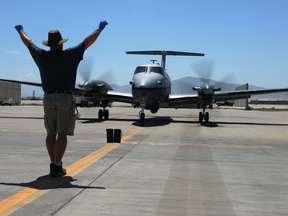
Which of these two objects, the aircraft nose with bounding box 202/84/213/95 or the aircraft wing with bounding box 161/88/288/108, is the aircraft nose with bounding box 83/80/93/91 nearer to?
the aircraft wing with bounding box 161/88/288/108

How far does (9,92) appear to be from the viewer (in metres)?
56.2

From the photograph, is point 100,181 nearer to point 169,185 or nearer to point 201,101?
point 169,185

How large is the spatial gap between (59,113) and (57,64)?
2.59ft

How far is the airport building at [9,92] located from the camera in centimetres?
5401

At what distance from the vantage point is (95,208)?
327 cm

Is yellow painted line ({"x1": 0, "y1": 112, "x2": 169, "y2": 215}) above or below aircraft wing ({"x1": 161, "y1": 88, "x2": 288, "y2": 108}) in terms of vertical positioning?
below

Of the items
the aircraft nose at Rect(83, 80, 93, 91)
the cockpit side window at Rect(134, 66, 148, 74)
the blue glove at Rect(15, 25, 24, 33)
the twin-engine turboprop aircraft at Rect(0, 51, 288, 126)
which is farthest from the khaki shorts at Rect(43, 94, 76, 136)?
the aircraft nose at Rect(83, 80, 93, 91)

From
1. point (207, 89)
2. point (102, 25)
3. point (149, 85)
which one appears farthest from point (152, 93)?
point (102, 25)

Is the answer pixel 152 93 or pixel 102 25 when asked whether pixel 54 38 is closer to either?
pixel 102 25

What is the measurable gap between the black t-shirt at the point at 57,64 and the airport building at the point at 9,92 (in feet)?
177

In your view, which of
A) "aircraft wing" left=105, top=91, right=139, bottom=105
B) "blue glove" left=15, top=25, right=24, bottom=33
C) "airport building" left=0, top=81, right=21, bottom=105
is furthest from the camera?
"airport building" left=0, top=81, right=21, bottom=105

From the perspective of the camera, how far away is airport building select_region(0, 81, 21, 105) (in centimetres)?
5401

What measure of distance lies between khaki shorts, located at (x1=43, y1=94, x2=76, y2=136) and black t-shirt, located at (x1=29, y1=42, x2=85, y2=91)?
0.18 m

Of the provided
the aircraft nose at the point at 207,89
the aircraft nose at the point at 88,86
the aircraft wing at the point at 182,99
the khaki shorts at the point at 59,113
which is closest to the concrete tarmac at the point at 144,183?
the khaki shorts at the point at 59,113
